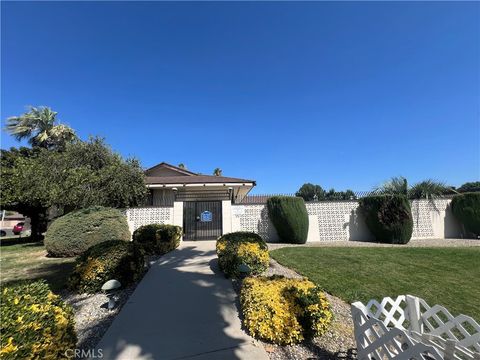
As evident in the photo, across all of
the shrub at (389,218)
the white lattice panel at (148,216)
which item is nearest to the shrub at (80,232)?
the white lattice panel at (148,216)

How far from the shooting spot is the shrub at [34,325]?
7.95ft

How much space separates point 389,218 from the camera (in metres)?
12.9

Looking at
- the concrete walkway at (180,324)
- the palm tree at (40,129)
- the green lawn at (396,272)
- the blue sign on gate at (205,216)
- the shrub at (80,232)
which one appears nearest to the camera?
the concrete walkway at (180,324)

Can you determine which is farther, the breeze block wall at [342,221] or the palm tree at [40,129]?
the palm tree at [40,129]

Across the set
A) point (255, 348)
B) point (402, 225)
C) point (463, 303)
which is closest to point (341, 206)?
point (402, 225)

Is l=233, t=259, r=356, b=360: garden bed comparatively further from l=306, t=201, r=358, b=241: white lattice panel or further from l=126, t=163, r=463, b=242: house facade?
l=306, t=201, r=358, b=241: white lattice panel

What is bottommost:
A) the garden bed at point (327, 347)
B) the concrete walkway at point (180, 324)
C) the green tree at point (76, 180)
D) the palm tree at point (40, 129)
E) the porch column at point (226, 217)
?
the garden bed at point (327, 347)

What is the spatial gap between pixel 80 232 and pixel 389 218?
43.4 feet

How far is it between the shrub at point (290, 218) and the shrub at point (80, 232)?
7038 millimetres

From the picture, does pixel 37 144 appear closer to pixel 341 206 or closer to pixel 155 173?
pixel 155 173

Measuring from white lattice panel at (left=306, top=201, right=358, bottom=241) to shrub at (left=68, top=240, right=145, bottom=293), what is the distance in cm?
985

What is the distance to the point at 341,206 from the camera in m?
14.1

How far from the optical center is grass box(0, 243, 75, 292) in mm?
6982

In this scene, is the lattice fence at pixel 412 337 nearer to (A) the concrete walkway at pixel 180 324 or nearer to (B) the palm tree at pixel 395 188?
(A) the concrete walkway at pixel 180 324
